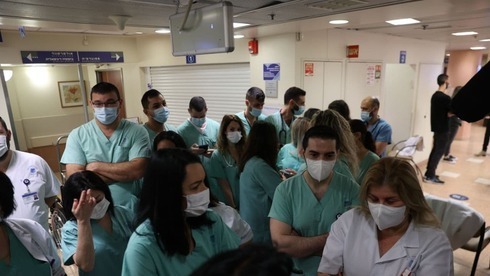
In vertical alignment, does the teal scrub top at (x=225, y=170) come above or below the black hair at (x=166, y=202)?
below

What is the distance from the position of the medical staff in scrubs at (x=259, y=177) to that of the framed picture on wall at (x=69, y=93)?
6.33 metres

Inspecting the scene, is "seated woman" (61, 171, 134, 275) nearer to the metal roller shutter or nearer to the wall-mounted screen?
the wall-mounted screen

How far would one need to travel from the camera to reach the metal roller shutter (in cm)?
547

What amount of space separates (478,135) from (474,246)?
9.00 meters

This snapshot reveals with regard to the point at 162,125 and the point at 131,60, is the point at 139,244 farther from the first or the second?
the point at 131,60

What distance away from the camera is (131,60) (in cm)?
654

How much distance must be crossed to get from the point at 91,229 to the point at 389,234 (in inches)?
58.2

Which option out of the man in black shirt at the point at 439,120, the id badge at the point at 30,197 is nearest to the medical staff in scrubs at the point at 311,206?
the id badge at the point at 30,197

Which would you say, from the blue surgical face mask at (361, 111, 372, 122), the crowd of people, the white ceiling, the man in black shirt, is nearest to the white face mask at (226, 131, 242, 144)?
the crowd of people

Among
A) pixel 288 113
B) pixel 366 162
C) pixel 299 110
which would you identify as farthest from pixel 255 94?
pixel 366 162

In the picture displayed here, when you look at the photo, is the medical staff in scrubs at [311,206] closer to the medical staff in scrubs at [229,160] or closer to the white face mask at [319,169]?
the white face mask at [319,169]

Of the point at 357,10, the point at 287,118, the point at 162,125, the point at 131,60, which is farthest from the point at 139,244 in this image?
the point at 131,60

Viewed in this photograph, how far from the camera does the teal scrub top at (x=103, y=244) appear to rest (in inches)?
64.7

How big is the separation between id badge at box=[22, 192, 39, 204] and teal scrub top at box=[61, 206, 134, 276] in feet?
2.84
